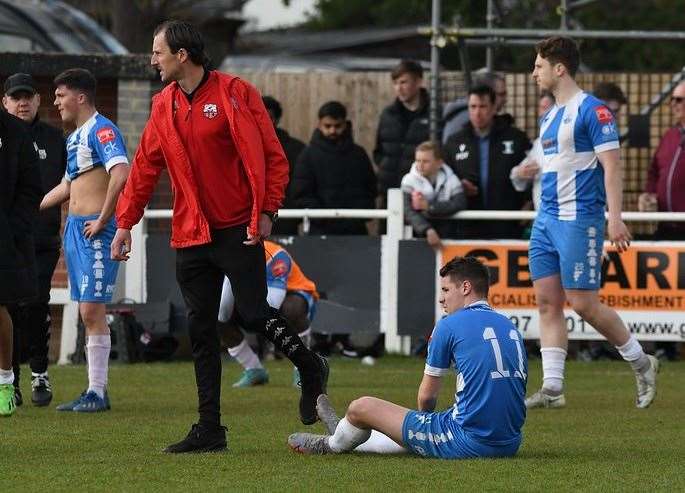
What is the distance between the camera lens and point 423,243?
1535 centimetres

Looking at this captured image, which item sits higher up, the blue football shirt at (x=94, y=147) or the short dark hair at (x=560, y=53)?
the short dark hair at (x=560, y=53)

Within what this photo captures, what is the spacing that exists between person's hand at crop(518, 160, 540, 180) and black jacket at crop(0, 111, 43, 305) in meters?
6.43

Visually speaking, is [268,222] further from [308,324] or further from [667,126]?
[667,126]

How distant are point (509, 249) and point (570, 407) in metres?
4.00

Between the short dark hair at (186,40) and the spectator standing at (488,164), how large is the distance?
6865mm

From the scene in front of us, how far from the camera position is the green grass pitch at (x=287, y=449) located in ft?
24.9

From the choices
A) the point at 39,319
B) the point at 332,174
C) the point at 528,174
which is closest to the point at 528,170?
the point at 528,174

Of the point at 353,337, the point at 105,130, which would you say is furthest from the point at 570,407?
the point at 353,337

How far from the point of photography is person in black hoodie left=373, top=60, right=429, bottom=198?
16125mm

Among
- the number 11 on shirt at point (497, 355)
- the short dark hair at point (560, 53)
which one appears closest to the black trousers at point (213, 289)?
the number 11 on shirt at point (497, 355)

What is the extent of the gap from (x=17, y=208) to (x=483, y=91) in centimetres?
649

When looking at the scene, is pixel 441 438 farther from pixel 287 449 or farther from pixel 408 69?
pixel 408 69

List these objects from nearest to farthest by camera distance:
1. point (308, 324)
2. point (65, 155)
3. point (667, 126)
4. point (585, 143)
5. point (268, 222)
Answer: point (268, 222), point (585, 143), point (65, 155), point (308, 324), point (667, 126)

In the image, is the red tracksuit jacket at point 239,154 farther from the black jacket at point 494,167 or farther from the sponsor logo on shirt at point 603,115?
the black jacket at point 494,167
